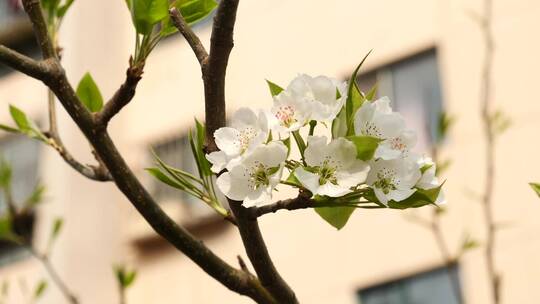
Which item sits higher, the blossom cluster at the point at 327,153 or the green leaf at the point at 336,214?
the blossom cluster at the point at 327,153

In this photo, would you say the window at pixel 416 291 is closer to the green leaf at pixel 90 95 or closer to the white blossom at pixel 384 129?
the green leaf at pixel 90 95

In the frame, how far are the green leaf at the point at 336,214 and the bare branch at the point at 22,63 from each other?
429mm

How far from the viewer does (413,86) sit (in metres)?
6.89

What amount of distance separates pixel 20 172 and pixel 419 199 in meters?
8.18

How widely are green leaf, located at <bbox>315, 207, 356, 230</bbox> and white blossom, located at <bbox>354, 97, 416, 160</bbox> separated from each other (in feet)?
0.38

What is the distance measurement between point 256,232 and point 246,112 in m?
0.16

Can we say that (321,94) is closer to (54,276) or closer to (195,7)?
(195,7)

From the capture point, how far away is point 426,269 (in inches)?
253

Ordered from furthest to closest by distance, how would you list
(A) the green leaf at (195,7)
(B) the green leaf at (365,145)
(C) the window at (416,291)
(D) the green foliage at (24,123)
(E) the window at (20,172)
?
(E) the window at (20,172), (C) the window at (416,291), (D) the green foliage at (24,123), (A) the green leaf at (195,7), (B) the green leaf at (365,145)

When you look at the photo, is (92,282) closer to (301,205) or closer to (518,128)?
(518,128)

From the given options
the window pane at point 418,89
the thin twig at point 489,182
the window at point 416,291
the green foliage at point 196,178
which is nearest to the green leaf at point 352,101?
the green foliage at point 196,178

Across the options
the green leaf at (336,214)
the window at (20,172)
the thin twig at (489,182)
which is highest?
the green leaf at (336,214)

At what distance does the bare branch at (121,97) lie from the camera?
1400 millimetres

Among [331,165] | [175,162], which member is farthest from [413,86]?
[331,165]
